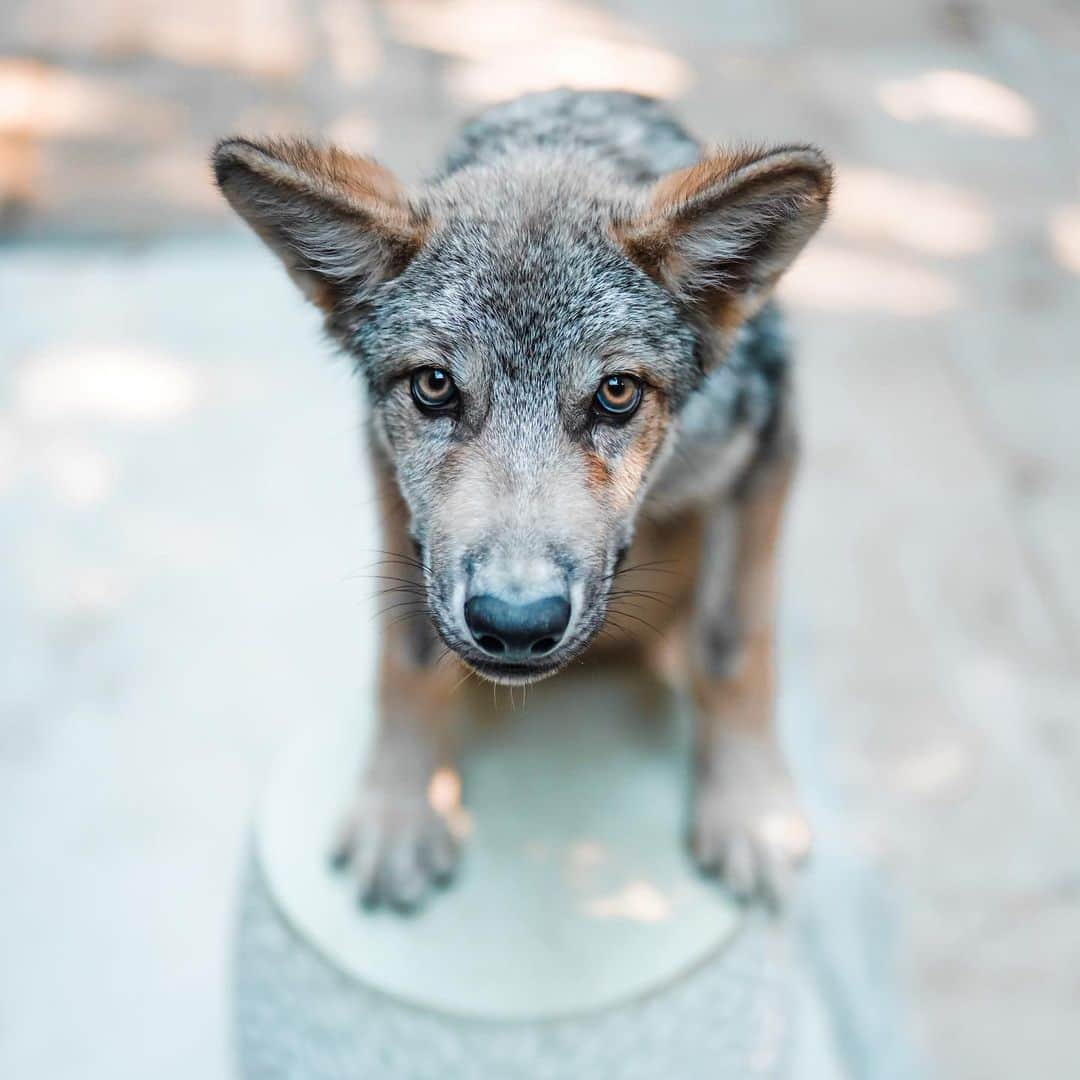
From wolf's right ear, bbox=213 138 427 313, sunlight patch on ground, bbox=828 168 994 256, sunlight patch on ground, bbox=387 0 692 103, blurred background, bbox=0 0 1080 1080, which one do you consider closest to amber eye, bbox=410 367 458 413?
wolf's right ear, bbox=213 138 427 313

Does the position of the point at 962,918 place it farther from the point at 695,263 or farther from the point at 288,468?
the point at 288,468

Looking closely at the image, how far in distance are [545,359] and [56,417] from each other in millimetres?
3987

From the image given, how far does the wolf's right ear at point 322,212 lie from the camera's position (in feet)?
8.70

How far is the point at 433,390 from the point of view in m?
2.77

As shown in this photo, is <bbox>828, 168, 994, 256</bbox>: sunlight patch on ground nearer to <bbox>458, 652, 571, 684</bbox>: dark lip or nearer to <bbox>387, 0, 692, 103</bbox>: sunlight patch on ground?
<bbox>387, 0, 692, 103</bbox>: sunlight patch on ground

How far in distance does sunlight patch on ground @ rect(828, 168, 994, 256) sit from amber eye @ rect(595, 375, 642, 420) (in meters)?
4.55

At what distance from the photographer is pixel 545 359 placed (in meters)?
2.64

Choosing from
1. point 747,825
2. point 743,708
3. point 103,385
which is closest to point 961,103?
point 103,385

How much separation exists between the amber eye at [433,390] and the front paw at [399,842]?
1.29 metres

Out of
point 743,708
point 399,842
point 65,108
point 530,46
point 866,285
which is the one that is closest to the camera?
point 399,842

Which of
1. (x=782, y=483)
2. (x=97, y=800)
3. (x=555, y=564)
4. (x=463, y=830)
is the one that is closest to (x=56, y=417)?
(x=97, y=800)

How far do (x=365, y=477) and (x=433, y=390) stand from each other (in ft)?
10.4

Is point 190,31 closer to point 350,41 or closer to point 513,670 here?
point 350,41

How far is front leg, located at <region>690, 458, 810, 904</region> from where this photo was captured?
3.59 meters
